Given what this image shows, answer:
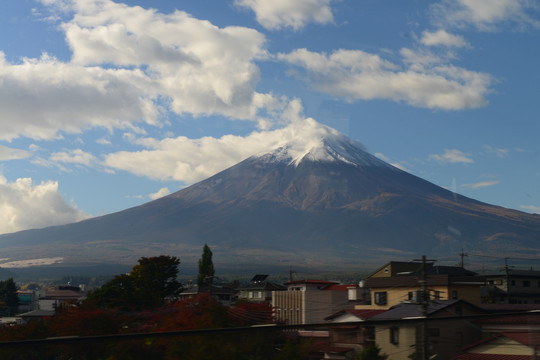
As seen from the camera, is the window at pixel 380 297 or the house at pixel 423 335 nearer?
the house at pixel 423 335

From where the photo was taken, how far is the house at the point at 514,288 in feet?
145

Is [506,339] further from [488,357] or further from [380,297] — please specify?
[380,297]

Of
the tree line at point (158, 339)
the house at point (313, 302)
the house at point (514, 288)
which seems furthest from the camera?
the house at point (514, 288)

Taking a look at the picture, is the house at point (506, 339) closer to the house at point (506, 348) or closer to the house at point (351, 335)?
the house at point (506, 348)

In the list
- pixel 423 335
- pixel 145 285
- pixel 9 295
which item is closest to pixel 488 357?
pixel 423 335

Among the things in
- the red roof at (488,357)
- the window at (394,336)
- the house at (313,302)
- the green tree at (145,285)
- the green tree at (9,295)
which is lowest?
the green tree at (9,295)

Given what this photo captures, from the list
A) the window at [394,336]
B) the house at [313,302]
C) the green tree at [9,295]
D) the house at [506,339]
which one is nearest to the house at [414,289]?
the house at [313,302]

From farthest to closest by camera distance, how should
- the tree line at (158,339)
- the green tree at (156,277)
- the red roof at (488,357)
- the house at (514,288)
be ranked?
the house at (514,288)
the green tree at (156,277)
the red roof at (488,357)
the tree line at (158,339)

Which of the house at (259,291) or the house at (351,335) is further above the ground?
the house at (351,335)

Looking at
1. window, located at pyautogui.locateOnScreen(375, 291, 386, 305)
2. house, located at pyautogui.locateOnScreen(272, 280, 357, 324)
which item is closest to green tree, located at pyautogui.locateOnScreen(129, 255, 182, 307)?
house, located at pyautogui.locateOnScreen(272, 280, 357, 324)


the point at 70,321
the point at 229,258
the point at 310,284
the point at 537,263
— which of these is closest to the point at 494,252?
the point at 537,263

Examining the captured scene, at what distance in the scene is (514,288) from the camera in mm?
47844

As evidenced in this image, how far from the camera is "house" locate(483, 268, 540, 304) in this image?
44328mm

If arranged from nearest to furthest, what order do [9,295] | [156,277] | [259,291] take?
[156,277], [259,291], [9,295]
